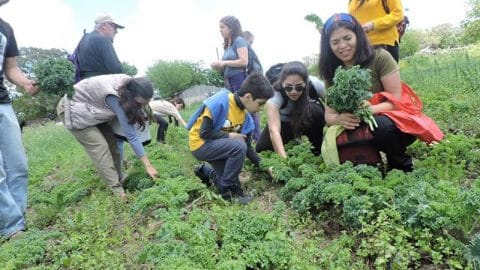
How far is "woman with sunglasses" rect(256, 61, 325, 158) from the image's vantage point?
150 inches

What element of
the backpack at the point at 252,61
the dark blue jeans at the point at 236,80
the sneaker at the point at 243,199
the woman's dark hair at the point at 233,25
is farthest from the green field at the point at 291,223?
the woman's dark hair at the point at 233,25

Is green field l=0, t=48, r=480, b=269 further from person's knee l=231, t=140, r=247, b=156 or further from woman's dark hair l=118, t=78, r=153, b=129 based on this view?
woman's dark hair l=118, t=78, r=153, b=129

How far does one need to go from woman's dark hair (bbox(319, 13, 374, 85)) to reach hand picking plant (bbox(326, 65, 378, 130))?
0.15 m

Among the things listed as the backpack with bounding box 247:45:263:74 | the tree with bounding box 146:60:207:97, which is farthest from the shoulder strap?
the tree with bounding box 146:60:207:97

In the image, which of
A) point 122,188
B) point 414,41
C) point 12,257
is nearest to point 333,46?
point 122,188

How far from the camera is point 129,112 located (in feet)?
12.3

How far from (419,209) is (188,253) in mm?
1326

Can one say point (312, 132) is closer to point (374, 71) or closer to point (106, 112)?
point (374, 71)

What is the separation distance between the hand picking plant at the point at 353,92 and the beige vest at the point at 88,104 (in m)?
2.03

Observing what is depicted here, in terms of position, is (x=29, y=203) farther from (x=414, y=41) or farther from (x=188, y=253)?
(x=414, y=41)

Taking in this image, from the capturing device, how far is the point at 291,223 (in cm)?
284

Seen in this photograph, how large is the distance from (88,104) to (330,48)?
7.84ft

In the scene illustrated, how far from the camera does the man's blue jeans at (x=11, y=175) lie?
3.18 meters

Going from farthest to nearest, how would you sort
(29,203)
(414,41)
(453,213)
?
1. (414,41)
2. (29,203)
3. (453,213)
